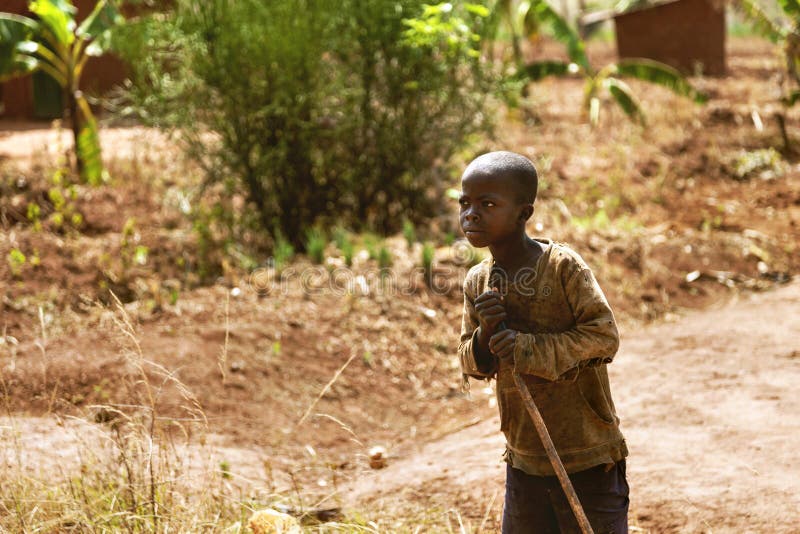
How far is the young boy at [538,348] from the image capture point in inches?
103

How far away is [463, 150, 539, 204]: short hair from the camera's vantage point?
103 inches

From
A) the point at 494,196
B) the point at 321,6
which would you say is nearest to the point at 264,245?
the point at 321,6

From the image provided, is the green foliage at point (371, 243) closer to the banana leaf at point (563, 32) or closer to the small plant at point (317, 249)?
the small plant at point (317, 249)

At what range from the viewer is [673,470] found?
4.12 meters

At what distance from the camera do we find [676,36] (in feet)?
51.8

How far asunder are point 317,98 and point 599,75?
611 centimetres

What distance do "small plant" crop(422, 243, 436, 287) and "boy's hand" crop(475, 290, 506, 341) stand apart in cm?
456

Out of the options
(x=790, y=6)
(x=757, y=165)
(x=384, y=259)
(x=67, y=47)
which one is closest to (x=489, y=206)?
(x=384, y=259)

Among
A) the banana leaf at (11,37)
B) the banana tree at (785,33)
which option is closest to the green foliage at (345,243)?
the banana leaf at (11,37)

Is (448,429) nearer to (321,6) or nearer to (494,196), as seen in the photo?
(494,196)

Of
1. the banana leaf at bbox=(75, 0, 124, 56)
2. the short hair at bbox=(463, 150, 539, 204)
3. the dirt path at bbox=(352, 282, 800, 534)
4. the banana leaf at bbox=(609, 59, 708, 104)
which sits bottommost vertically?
the dirt path at bbox=(352, 282, 800, 534)

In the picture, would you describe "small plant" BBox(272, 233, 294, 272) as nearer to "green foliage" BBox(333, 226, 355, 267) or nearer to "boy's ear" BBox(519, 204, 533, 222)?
"green foliage" BBox(333, 226, 355, 267)

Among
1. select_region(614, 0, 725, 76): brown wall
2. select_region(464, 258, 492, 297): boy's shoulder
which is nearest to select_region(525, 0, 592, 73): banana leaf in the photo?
select_region(614, 0, 725, 76): brown wall

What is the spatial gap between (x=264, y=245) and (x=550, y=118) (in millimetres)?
6437
